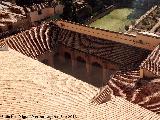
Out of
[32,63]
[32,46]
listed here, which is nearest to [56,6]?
[32,46]

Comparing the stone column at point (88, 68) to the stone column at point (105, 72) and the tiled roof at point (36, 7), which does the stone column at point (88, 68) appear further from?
the tiled roof at point (36, 7)

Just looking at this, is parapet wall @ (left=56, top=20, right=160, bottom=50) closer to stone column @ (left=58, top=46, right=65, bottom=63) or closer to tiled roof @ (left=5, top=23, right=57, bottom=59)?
stone column @ (left=58, top=46, right=65, bottom=63)

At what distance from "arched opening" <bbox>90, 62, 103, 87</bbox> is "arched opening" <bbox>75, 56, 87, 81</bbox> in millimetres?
1216

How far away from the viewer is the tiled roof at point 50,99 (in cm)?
1927

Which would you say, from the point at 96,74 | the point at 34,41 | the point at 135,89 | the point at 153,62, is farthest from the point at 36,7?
the point at 135,89

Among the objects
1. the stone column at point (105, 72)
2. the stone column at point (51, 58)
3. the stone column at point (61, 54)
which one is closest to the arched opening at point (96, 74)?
the stone column at point (105, 72)

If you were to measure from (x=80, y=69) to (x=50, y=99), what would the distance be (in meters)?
21.2

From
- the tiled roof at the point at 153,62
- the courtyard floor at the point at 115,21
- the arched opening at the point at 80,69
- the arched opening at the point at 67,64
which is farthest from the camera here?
the courtyard floor at the point at 115,21

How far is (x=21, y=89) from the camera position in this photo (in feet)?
71.7

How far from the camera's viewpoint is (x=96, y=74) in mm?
41094

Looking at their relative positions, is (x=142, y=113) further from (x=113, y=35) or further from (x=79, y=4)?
(x=79, y=4)

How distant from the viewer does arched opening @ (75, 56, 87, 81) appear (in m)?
41.7

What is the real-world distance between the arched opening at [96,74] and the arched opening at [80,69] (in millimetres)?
1216

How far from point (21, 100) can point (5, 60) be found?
32.0 feet
